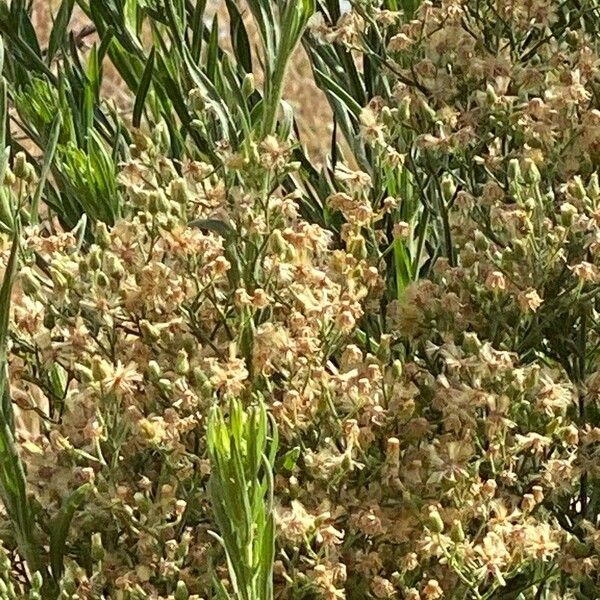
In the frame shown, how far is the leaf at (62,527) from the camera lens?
888 mm

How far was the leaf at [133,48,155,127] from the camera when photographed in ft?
3.91

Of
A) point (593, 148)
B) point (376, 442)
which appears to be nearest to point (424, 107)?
point (593, 148)

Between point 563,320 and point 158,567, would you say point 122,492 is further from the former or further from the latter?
point 563,320

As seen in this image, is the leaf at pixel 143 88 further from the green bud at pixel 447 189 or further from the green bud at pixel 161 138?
the green bud at pixel 447 189

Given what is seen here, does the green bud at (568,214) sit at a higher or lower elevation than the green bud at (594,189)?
lower

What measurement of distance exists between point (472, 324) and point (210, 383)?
206mm

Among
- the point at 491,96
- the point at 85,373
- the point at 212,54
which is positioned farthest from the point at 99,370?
the point at 212,54

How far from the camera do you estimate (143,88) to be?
1.21 m

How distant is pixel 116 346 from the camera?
96cm

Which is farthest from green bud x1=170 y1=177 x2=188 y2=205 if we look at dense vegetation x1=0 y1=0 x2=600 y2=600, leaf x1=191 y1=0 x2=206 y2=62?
leaf x1=191 y1=0 x2=206 y2=62

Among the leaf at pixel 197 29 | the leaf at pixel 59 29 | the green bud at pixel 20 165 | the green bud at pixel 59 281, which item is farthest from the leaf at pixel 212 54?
the green bud at pixel 59 281

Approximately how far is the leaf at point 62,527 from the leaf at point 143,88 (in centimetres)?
41

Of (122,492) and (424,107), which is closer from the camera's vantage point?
(122,492)

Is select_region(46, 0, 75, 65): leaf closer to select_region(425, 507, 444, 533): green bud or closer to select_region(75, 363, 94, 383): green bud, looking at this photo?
select_region(75, 363, 94, 383): green bud
